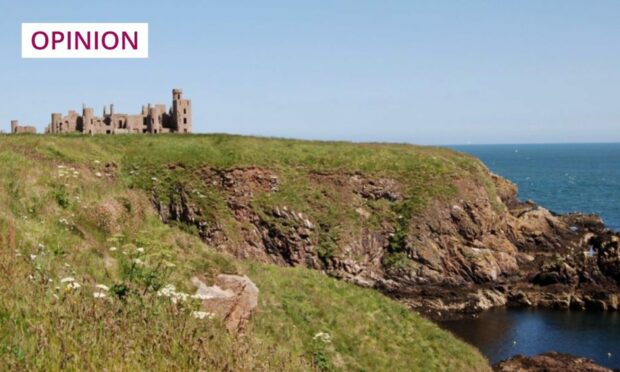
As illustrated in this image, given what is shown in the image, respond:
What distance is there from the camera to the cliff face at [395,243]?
5725 cm

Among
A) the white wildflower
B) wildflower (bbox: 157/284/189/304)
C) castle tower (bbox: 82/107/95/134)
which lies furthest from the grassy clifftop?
castle tower (bbox: 82/107/95/134)

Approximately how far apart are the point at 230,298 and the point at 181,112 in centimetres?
6720

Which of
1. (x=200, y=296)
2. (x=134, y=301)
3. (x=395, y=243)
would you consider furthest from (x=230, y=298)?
(x=395, y=243)

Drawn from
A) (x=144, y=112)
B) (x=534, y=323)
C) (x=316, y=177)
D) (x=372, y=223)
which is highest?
(x=144, y=112)

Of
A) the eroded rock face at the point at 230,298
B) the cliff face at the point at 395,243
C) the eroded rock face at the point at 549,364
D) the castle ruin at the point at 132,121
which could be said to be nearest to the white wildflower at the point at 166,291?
the eroded rock face at the point at 230,298

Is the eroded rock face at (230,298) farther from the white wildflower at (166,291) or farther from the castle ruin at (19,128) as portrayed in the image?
the castle ruin at (19,128)

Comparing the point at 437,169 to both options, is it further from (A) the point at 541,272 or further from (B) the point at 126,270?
(B) the point at 126,270

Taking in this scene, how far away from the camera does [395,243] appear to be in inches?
2384

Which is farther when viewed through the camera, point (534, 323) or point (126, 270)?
point (534, 323)

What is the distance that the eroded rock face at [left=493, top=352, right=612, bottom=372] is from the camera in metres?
39.0

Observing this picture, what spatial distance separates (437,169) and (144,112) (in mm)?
40182

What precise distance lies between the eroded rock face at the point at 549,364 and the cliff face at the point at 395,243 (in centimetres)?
1301

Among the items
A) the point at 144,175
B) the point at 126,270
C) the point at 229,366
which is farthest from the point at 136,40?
the point at 144,175

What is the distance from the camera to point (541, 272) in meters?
60.6
